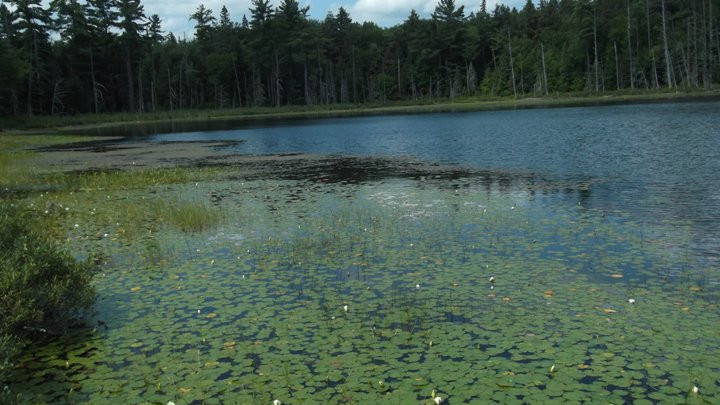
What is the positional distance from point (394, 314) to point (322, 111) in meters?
103

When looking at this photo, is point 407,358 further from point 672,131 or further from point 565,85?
point 565,85

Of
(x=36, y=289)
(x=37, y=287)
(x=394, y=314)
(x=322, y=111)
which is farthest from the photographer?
(x=322, y=111)

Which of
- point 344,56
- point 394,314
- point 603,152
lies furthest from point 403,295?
point 344,56

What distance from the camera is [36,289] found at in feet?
27.6

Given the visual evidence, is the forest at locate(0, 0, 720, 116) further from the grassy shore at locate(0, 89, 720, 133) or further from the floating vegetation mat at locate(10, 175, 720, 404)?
the floating vegetation mat at locate(10, 175, 720, 404)

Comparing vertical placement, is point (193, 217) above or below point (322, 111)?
below

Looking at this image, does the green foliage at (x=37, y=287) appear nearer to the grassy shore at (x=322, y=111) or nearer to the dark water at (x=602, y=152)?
the dark water at (x=602, y=152)

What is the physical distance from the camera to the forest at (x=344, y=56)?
89.0 m

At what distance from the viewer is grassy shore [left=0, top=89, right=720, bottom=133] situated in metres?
75.7

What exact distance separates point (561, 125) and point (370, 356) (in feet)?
135

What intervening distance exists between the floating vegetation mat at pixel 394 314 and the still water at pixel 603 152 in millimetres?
1881

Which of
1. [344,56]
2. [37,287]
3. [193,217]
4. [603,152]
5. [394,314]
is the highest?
[344,56]

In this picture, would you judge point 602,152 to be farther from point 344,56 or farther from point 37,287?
point 344,56

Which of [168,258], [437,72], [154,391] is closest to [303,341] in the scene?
[154,391]
